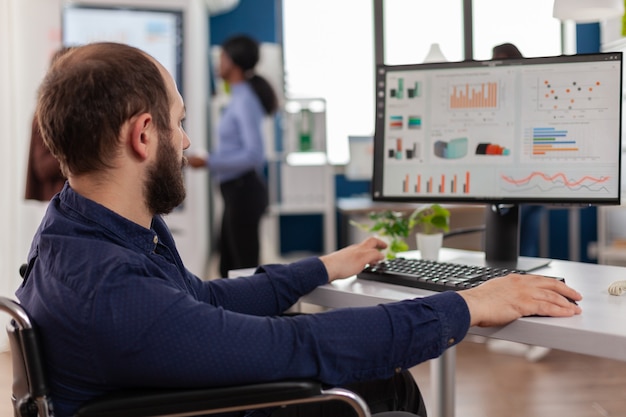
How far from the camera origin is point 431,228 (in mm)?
1728

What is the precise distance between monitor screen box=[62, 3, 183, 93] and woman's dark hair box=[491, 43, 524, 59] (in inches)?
111

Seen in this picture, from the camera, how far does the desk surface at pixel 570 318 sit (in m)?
1.02

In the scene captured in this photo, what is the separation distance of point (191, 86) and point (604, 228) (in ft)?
9.68

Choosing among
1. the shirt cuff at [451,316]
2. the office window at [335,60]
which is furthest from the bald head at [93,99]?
the office window at [335,60]

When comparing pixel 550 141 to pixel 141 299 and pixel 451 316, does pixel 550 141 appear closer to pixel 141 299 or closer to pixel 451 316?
pixel 451 316

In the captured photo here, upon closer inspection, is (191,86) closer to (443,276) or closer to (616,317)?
(443,276)

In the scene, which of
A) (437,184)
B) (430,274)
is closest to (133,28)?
(437,184)

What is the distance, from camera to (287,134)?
18.0ft

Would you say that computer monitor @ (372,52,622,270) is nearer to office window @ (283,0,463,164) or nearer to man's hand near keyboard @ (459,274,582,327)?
man's hand near keyboard @ (459,274,582,327)

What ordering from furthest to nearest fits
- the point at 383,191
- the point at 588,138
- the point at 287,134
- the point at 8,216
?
the point at 287,134
the point at 8,216
the point at 383,191
the point at 588,138

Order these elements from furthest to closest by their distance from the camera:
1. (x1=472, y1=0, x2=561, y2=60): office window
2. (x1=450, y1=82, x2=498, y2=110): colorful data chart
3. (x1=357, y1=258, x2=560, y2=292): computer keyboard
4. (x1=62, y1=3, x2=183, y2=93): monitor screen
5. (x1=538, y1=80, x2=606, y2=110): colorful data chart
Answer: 1. (x1=472, y1=0, x2=561, y2=60): office window
2. (x1=62, y1=3, x2=183, y2=93): monitor screen
3. (x1=450, y1=82, x2=498, y2=110): colorful data chart
4. (x1=538, y1=80, x2=606, y2=110): colorful data chart
5. (x1=357, y1=258, x2=560, y2=292): computer keyboard

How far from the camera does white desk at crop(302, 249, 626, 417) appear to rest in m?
1.02

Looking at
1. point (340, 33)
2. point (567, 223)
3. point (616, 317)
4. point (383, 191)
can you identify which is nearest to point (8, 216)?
point (383, 191)

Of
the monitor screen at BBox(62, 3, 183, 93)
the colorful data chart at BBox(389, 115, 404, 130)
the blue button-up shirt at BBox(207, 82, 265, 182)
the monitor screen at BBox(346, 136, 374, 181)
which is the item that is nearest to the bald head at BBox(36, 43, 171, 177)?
the colorful data chart at BBox(389, 115, 404, 130)
